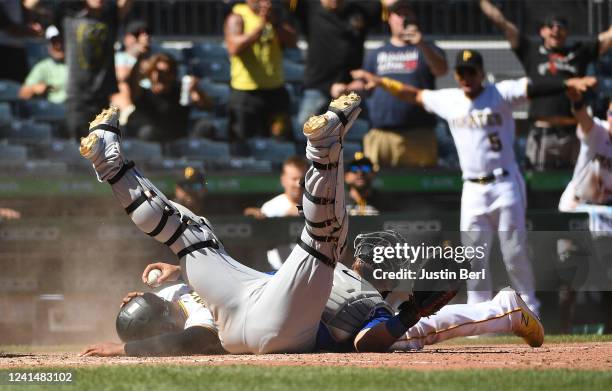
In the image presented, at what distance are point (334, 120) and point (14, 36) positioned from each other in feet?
22.4

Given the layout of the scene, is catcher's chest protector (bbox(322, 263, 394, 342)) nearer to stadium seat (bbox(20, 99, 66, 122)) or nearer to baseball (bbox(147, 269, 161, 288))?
baseball (bbox(147, 269, 161, 288))

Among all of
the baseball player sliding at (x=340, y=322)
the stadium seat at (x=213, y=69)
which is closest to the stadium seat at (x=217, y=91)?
the stadium seat at (x=213, y=69)

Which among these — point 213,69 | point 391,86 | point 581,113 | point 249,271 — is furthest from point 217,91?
point 249,271

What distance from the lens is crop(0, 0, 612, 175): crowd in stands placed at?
38.3 feet

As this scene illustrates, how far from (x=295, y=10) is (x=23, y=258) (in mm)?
3778

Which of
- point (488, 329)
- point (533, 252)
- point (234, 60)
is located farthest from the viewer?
point (234, 60)

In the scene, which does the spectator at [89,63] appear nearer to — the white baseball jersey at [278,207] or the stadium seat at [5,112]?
the stadium seat at [5,112]

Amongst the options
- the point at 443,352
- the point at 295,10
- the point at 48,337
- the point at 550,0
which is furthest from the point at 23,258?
the point at 550,0

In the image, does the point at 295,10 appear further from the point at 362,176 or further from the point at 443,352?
the point at 443,352

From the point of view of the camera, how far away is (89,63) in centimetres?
1180

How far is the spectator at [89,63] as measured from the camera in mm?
11719

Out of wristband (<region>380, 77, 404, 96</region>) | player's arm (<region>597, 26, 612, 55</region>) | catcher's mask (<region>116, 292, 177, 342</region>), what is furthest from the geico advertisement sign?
player's arm (<region>597, 26, 612, 55</region>)

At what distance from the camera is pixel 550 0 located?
42.8 feet

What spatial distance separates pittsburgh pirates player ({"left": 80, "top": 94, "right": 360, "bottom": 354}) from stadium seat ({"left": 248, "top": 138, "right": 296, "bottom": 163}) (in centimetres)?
474
